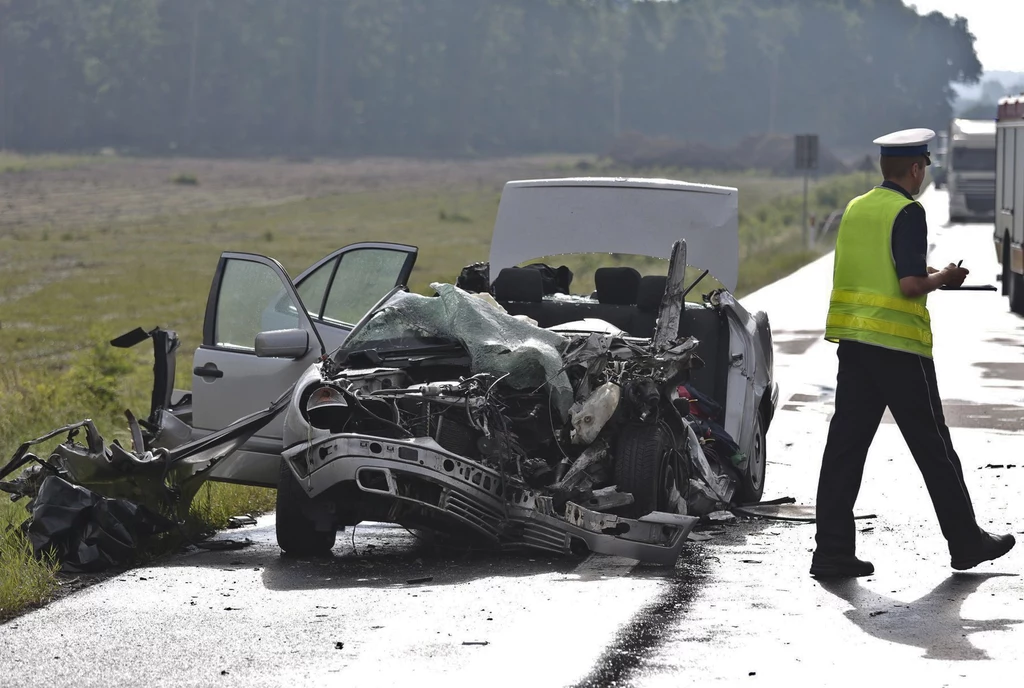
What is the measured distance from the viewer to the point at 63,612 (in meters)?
6.79

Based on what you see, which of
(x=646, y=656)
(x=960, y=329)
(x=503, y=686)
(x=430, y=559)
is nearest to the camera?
(x=503, y=686)

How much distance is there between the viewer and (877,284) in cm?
701

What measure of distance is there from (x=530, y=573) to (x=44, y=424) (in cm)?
737

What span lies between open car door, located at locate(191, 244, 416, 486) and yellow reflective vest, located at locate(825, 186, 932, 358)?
116 inches

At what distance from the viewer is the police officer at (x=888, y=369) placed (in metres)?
6.97

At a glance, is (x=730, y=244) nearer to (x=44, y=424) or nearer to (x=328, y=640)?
(x=328, y=640)

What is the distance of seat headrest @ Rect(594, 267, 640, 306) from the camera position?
9820 millimetres

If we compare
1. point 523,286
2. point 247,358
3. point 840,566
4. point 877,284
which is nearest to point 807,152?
point 523,286

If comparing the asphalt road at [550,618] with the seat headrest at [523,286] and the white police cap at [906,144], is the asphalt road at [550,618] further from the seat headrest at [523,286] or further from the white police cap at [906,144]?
the white police cap at [906,144]

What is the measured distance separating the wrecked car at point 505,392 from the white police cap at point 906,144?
1524mm

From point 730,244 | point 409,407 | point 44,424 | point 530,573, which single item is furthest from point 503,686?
point 44,424

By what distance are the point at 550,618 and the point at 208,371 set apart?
3.34 m

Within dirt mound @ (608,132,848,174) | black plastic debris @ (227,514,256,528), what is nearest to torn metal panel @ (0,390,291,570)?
black plastic debris @ (227,514,256,528)

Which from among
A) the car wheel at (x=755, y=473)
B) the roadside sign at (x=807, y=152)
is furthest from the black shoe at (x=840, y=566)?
the roadside sign at (x=807, y=152)
